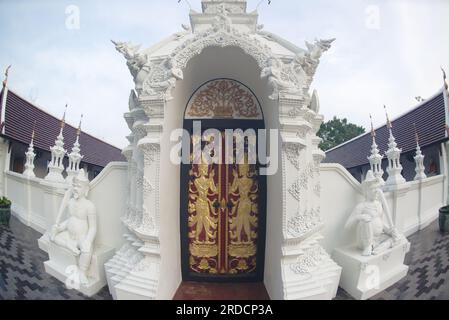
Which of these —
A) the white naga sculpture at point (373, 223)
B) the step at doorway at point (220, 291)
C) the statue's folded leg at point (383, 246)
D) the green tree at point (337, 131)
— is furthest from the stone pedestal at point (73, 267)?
the green tree at point (337, 131)

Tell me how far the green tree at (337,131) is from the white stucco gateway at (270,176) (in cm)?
2273

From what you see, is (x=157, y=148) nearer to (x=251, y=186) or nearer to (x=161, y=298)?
(x=251, y=186)

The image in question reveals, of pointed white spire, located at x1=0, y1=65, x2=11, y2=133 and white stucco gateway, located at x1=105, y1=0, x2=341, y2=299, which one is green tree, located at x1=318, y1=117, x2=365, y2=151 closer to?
white stucco gateway, located at x1=105, y1=0, x2=341, y2=299

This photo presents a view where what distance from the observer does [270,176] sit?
152 inches

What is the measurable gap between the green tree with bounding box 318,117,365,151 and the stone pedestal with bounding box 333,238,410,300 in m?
22.2

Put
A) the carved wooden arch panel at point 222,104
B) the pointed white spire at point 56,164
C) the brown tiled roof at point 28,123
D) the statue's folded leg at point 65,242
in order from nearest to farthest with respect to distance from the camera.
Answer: the statue's folded leg at point 65,242, the carved wooden arch panel at point 222,104, the pointed white spire at point 56,164, the brown tiled roof at point 28,123

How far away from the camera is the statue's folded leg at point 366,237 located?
11.2ft

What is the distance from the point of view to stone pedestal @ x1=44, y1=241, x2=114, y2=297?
3.45 metres

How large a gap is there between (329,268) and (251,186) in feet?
5.49

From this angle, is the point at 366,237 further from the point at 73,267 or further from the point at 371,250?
the point at 73,267

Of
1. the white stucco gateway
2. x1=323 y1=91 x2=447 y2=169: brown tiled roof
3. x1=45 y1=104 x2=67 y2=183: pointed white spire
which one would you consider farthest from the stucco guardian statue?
x1=45 y1=104 x2=67 y2=183: pointed white spire

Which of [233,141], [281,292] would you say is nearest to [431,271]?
[281,292]

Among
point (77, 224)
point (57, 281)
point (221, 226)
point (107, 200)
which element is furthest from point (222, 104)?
point (57, 281)

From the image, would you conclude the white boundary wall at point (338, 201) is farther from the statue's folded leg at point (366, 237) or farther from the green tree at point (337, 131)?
the green tree at point (337, 131)
